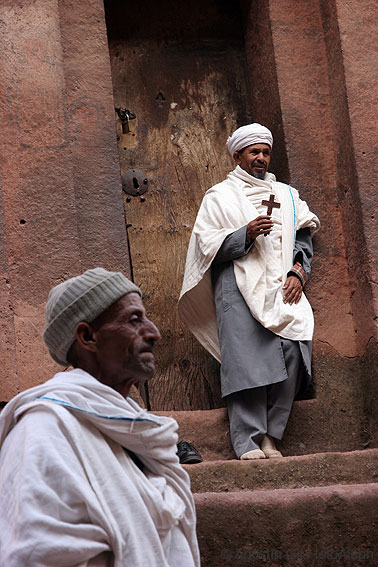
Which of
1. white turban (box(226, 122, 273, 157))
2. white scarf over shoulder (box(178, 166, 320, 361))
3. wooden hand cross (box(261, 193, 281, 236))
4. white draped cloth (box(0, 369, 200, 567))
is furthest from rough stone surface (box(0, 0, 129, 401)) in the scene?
white draped cloth (box(0, 369, 200, 567))

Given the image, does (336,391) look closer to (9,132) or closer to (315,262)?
(315,262)

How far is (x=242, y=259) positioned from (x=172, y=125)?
5.14ft

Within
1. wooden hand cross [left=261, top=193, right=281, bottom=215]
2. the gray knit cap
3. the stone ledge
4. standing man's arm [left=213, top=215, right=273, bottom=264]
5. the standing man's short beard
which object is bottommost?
the stone ledge

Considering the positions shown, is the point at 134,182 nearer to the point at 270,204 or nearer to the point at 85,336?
the point at 270,204

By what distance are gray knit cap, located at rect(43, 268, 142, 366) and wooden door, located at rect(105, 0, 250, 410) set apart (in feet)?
9.87

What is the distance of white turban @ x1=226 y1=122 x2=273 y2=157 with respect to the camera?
17.9 ft

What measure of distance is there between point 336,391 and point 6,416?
9.92 ft

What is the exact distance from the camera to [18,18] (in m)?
5.56

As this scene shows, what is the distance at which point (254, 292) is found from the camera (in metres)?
5.02

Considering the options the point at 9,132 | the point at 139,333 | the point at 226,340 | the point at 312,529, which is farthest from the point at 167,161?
the point at 139,333

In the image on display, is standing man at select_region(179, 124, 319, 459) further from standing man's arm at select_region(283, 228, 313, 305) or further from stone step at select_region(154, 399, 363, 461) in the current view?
stone step at select_region(154, 399, 363, 461)

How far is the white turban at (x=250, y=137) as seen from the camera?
5.46 m

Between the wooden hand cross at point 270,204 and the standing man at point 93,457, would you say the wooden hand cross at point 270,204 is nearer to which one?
the wooden hand cross at point 270,204

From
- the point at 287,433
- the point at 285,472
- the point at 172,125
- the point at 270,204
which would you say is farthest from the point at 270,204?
the point at 285,472
